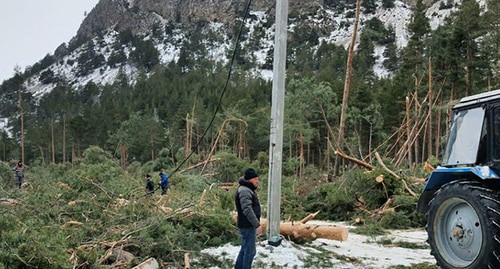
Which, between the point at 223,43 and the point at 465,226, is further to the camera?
the point at 223,43

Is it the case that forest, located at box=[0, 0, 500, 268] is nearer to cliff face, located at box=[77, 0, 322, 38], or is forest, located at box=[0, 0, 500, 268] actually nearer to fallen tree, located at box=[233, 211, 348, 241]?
fallen tree, located at box=[233, 211, 348, 241]

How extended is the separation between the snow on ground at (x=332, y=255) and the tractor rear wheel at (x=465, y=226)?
173 cm

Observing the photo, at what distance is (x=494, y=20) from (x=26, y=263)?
30147 mm

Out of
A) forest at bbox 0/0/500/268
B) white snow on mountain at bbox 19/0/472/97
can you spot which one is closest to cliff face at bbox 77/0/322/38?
white snow on mountain at bbox 19/0/472/97

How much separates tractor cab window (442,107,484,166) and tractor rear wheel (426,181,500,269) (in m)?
0.40

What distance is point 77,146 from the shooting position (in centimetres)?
5903

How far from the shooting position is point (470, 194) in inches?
225

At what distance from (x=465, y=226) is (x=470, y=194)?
16.9 inches

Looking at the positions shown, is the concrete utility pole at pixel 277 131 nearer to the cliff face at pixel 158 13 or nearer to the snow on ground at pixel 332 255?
the snow on ground at pixel 332 255

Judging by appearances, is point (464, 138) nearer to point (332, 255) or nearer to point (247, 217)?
point (247, 217)

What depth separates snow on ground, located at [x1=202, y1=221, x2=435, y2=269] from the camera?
25.6 ft

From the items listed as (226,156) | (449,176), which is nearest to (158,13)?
(226,156)

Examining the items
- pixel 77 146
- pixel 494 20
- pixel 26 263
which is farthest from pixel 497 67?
pixel 77 146

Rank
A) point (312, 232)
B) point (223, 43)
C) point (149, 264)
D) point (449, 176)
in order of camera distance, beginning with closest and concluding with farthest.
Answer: point (449, 176) < point (149, 264) < point (312, 232) < point (223, 43)
